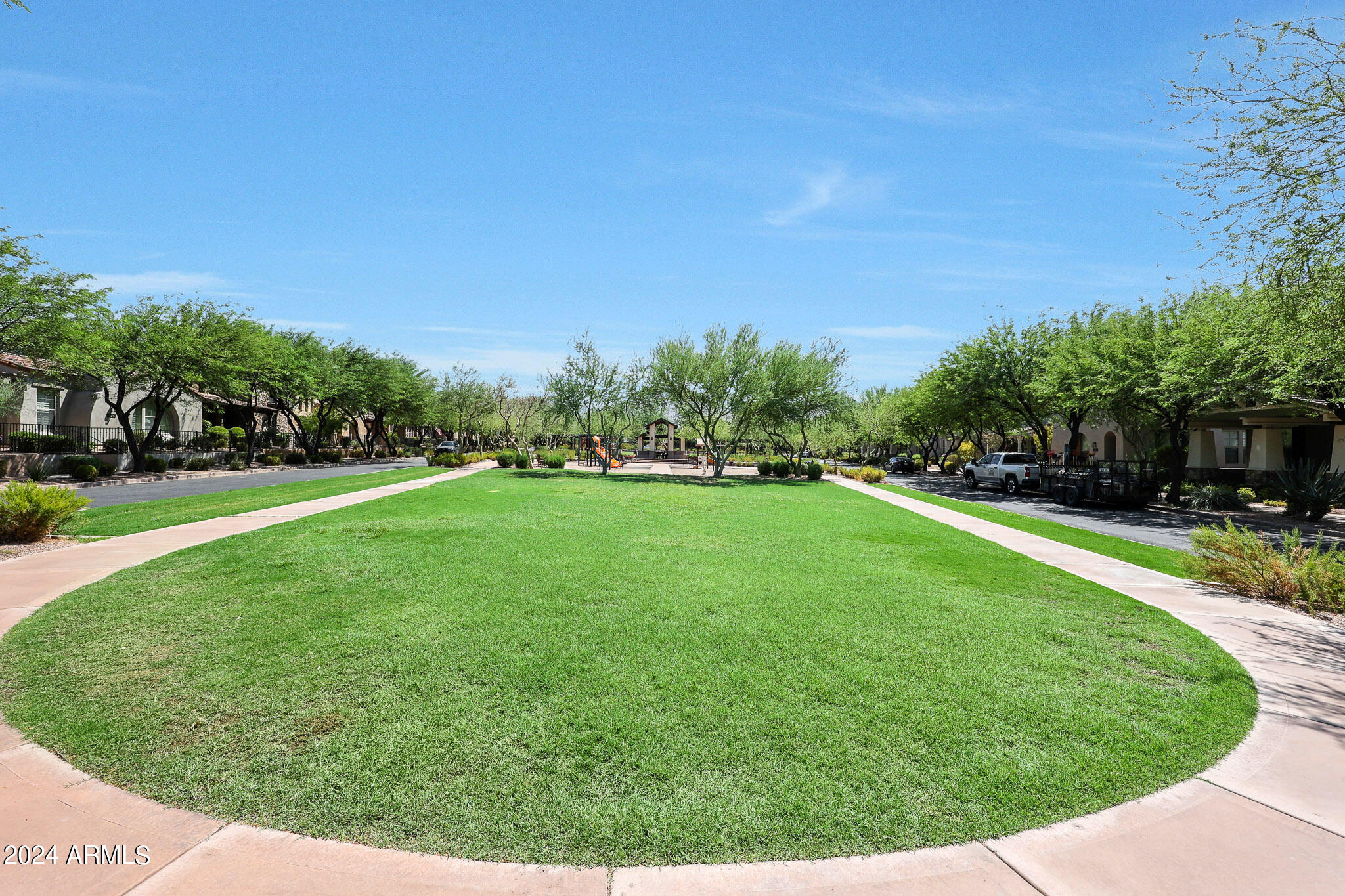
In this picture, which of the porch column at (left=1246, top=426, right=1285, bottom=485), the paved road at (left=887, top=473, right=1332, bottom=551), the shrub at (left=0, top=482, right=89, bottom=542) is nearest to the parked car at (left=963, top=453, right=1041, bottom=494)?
the paved road at (left=887, top=473, right=1332, bottom=551)

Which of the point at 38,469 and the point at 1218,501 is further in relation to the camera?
the point at 38,469

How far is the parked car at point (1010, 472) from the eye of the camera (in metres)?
27.7

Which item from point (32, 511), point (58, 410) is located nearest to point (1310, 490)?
point (32, 511)

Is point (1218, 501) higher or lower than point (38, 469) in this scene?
higher

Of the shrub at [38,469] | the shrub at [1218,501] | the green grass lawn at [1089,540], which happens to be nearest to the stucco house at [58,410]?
the shrub at [38,469]

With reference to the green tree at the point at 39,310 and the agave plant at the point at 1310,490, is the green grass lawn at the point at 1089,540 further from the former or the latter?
the green tree at the point at 39,310

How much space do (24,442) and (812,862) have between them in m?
39.8

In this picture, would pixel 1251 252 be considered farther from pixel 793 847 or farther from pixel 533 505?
pixel 533 505

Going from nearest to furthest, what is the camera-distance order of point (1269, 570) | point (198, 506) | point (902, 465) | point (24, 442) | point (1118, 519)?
point (1269, 570)
point (198, 506)
point (1118, 519)
point (24, 442)
point (902, 465)

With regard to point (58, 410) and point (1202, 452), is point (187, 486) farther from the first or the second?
point (1202, 452)

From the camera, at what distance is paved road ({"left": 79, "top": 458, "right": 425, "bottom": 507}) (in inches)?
789

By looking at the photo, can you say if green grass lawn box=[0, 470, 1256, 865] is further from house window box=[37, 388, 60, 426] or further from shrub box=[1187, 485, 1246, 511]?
house window box=[37, 388, 60, 426]

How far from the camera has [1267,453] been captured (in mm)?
27078

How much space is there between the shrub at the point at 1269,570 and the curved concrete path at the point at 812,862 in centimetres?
568
